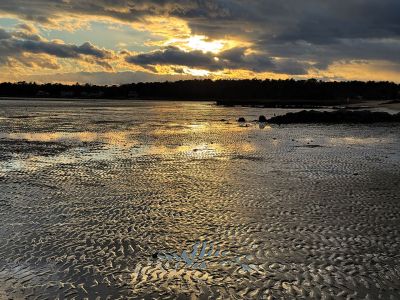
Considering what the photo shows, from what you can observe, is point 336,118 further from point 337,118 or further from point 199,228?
point 199,228

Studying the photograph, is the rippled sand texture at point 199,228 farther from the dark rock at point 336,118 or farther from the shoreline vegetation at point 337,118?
the dark rock at point 336,118

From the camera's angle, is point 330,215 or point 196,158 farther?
point 196,158

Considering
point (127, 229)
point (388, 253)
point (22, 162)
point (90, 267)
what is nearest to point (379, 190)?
point (388, 253)

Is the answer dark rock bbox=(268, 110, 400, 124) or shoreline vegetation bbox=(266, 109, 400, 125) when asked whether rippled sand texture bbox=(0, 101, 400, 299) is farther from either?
dark rock bbox=(268, 110, 400, 124)

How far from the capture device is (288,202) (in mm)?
12859

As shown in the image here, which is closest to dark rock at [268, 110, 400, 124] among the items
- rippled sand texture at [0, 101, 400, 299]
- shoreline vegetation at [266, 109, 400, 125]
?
shoreline vegetation at [266, 109, 400, 125]

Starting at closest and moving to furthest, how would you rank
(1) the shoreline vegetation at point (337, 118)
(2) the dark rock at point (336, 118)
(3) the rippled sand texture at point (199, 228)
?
1. (3) the rippled sand texture at point (199, 228)
2. (1) the shoreline vegetation at point (337, 118)
3. (2) the dark rock at point (336, 118)

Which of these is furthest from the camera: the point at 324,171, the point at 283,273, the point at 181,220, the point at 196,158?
the point at 196,158

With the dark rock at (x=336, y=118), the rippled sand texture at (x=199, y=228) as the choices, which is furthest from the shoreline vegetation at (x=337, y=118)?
the rippled sand texture at (x=199, y=228)

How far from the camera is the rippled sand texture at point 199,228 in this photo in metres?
7.30

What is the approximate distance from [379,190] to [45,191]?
451 inches

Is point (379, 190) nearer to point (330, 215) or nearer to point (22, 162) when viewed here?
point (330, 215)

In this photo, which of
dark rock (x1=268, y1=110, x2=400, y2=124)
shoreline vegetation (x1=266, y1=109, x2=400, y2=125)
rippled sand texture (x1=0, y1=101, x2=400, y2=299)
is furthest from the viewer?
dark rock (x1=268, y1=110, x2=400, y2=124)

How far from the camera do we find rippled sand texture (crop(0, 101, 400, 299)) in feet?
23.9
